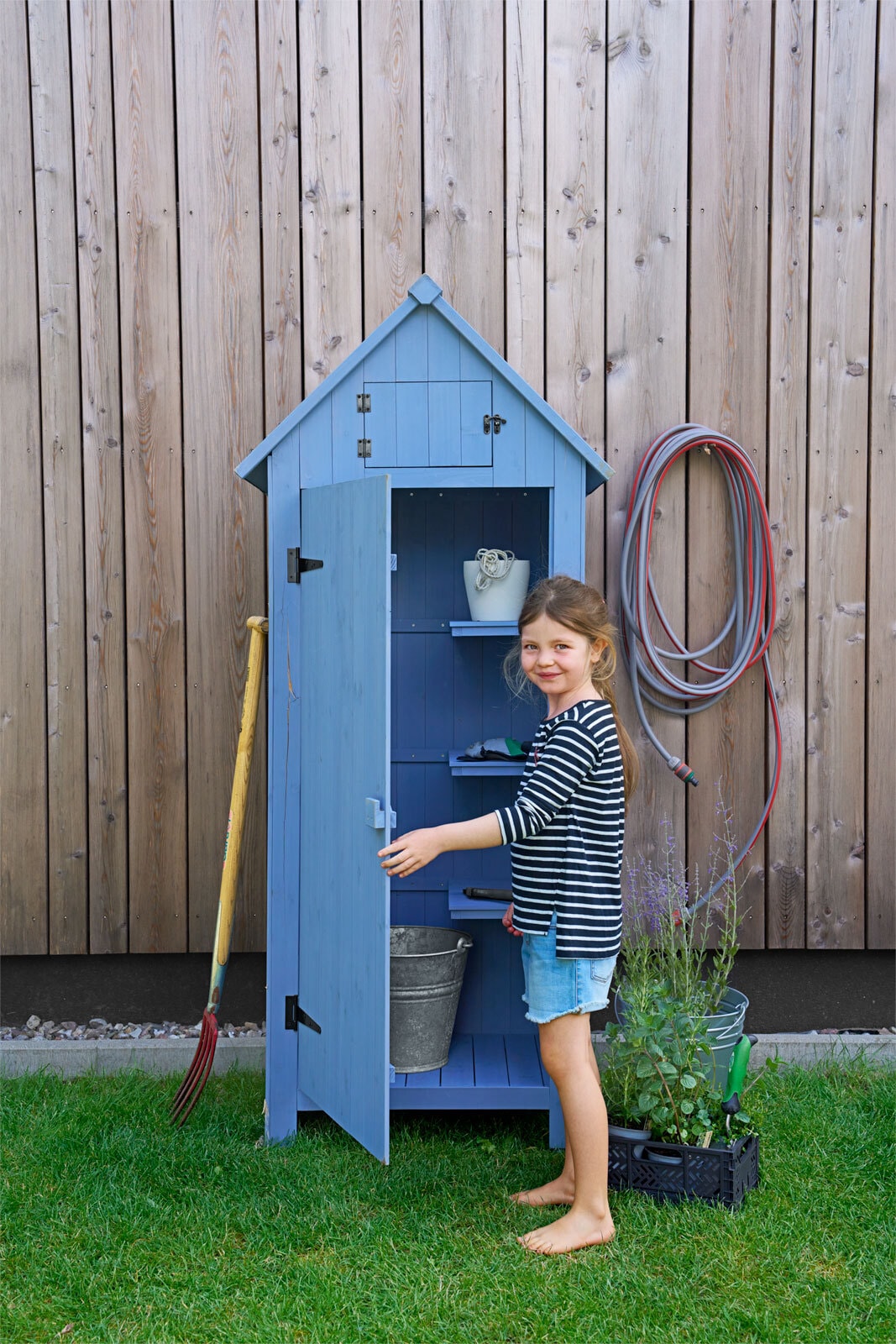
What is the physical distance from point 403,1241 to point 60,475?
262cm

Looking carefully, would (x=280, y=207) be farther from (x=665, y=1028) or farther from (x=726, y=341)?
(x=665, y=1028)

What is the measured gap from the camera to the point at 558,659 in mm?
2619

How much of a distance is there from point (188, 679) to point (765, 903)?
2.14m

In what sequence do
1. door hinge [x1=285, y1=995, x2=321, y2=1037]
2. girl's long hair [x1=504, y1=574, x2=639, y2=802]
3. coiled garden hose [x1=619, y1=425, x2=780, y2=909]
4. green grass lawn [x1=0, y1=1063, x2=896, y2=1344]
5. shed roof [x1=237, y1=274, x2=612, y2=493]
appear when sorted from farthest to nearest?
coiled garden hose [x1=619, y1=425, x2=780, y2=909] < door hinge [x1=285, y1=995, x2=321, y2=1037] < shed roof [x1=237, y1=274, x2=612, y2=493] < girl's long hair [x1=504, y1=574, x2=639, y2=802] < green grass lawn [x1=0, y1=1063, x2=896, y2=1344]

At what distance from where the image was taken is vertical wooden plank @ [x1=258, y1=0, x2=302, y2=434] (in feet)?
11.7

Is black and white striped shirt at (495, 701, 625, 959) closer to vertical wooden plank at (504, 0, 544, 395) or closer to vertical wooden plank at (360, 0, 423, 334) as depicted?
vertical wooden plank at (504, 0, 544, 395)

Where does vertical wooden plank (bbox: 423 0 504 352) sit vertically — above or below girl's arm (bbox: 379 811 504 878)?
above

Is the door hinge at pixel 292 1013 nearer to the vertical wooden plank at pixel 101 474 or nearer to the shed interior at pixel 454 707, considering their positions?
the shed interior at pixel 454 707

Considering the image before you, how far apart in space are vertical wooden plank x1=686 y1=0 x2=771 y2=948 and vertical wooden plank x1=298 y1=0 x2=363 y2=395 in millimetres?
1152

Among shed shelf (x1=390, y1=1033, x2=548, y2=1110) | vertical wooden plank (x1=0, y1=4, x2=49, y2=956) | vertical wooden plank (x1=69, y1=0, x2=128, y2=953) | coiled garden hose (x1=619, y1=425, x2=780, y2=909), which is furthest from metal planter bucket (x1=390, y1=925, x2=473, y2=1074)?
vertical wooden plank (x1=0, y1=4, x2=49, y2=956)

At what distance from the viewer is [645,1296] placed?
223 cm

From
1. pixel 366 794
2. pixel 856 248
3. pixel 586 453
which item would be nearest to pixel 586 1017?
pixel 366 794

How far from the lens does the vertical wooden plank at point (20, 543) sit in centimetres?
360

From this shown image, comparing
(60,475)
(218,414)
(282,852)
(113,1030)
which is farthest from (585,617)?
(113,1030)
